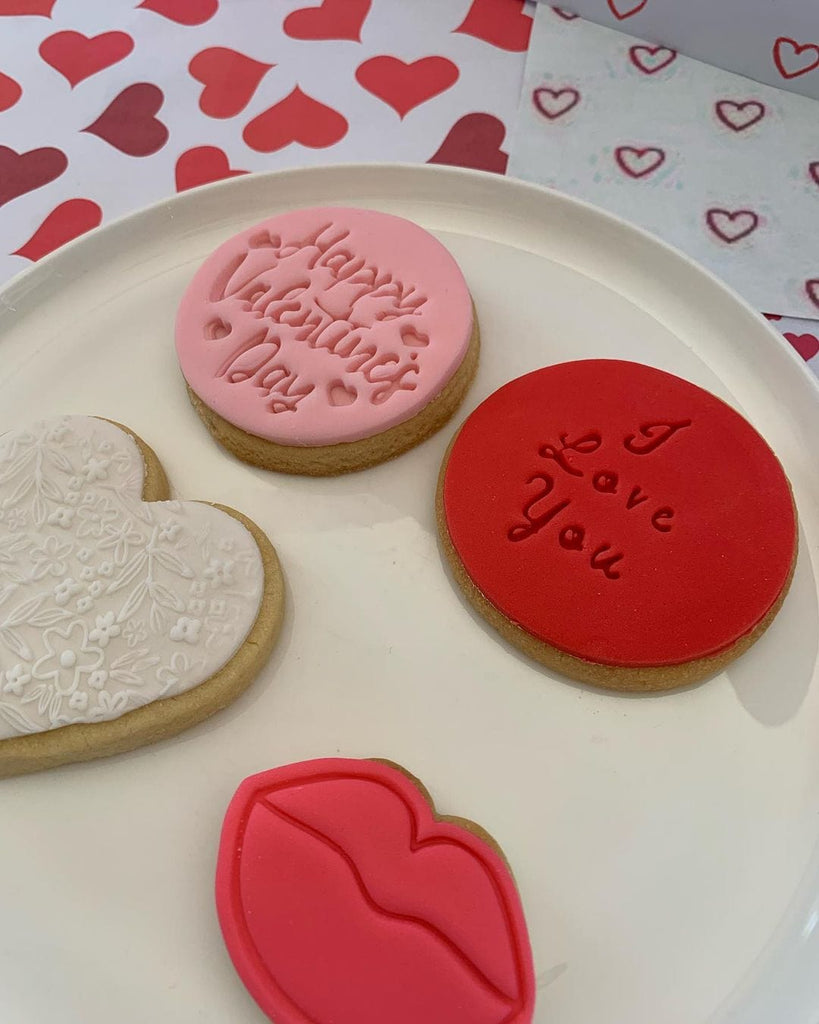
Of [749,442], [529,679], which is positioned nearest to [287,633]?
[529,679]

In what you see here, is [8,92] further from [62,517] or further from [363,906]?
[363,906]

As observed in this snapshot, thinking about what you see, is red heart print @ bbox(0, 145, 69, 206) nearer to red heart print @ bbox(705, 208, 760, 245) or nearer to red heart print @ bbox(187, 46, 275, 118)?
red heart print @ bbox(187, 46, 275, 118)

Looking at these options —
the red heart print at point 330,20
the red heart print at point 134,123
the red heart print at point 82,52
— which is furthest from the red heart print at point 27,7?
the red heart print at point 330,20

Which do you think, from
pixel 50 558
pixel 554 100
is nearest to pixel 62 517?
pixel 50 558

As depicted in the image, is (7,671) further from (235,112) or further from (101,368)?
(235,112)

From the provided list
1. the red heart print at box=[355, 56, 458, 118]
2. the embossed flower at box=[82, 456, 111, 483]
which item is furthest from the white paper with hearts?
the embossed flower at box=[82, 456, 111, 483]

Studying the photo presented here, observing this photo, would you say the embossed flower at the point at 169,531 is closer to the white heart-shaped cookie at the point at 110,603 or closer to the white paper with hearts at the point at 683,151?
the white heart-shaped cookie at the point at 110,603
